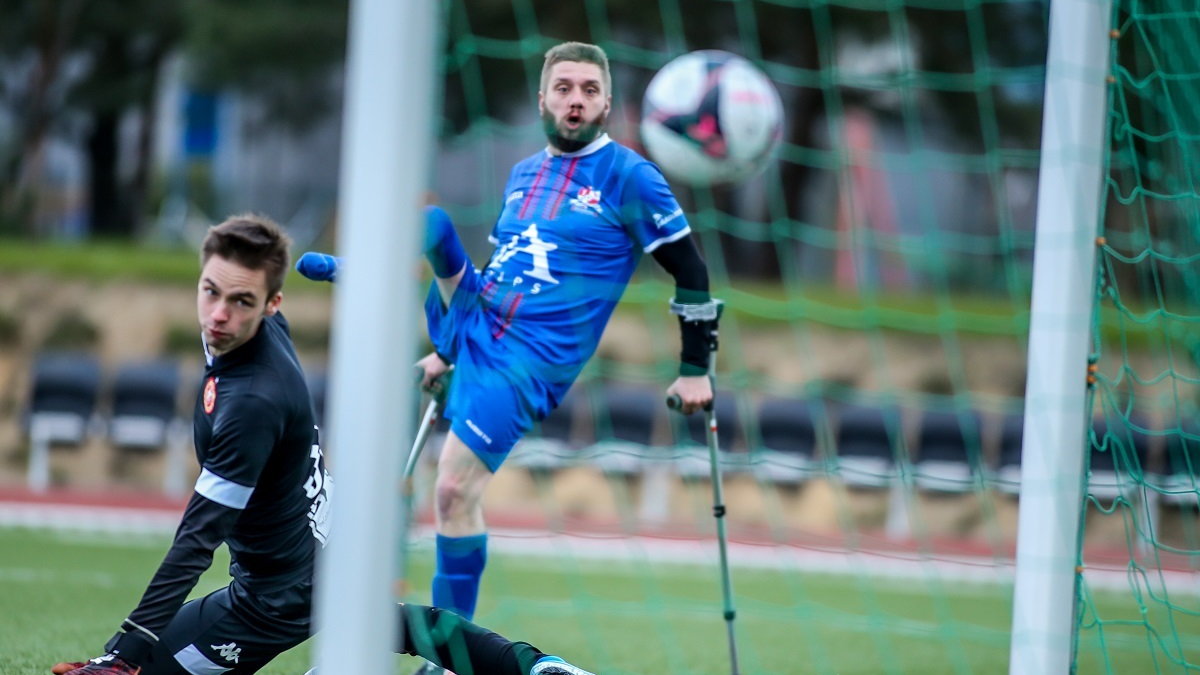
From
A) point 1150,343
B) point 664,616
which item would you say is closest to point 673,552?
point 664,616

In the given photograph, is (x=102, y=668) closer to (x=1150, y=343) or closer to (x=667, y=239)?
(x=667, y=239)

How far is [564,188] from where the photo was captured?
14.0 ft

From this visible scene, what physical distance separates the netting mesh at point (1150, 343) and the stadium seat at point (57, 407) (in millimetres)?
8073

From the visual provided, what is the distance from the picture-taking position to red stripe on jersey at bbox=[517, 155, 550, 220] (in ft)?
14.1

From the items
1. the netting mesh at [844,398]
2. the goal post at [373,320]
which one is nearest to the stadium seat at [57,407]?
the netting mesh at [844,398]

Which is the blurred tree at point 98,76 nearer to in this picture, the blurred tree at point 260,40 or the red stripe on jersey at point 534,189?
the blurred tree at point 260,40

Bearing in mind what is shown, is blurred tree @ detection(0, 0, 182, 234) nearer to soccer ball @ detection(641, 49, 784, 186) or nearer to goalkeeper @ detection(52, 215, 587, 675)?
soccer ball @ detection(641, 49, 784, 186)

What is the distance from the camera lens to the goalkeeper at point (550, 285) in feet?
13.4

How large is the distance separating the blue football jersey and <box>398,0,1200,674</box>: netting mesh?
233 millimetres

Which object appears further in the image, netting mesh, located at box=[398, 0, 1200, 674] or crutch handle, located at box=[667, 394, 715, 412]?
netting mesh, located at box=[398, 0, 1200, 674]

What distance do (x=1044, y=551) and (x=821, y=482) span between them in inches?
303

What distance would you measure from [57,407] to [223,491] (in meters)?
9.17

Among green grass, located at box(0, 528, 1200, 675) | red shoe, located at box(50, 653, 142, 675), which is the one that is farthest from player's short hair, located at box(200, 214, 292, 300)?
green grass, located at box(0, 528, 1200, 675)

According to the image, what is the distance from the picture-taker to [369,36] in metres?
2.26
